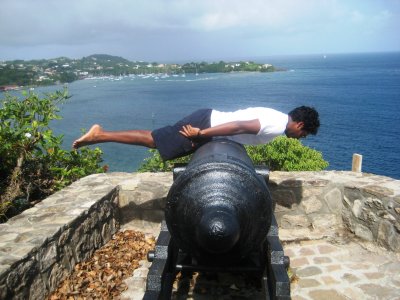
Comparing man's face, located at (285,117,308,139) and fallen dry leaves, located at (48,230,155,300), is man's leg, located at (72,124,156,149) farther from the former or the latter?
man's face, located at (285,117,308,139)

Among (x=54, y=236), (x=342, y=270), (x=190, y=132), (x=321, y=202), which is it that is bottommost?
(x=342, y=270)

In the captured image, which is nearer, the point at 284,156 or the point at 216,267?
the point at 216,267

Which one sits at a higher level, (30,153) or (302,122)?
(302,122)

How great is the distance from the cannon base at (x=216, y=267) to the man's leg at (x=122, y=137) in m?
0.97

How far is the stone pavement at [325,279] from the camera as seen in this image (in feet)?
10.4

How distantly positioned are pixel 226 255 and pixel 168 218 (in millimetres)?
348

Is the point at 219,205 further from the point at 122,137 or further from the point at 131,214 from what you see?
the point at 131,214

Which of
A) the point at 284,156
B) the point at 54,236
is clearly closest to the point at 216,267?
the point at 54,236

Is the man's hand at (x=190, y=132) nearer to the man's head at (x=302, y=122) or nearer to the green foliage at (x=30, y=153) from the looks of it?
the man's head at (x=302, y=122)

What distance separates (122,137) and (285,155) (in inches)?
199

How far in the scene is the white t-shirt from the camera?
313 cm

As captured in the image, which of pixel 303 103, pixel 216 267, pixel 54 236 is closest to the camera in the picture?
pixel 216 267

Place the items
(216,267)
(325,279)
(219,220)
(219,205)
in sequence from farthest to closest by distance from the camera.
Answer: (325,279), (216,267), (219,205), (219,220)

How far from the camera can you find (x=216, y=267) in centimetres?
228
